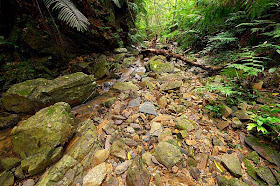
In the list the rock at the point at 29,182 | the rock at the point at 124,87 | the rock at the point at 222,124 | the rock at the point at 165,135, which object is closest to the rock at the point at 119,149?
the rock at the point at 165,135

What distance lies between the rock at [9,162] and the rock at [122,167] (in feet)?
4.46

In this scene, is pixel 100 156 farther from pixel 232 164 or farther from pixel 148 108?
pixel 232 164

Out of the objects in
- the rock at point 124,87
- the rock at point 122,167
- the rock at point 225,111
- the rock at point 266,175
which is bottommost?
A: the rock at point 266,175

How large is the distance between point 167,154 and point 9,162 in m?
2.13

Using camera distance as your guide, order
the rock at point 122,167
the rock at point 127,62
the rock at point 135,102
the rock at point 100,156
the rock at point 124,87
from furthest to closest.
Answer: the rock at point 127,62 → the rock at point 124,87 → the rock at point 135,102 → the rock at point 100,156 → the rock at point 122,167

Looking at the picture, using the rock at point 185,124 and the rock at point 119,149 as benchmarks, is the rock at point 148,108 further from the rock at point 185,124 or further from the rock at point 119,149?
the rock at point 119,149

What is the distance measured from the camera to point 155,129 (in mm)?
1941

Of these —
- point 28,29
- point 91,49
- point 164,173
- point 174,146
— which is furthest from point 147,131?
point 91,49

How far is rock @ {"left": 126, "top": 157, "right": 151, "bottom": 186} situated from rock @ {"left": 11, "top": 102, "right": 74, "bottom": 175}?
1.03 m

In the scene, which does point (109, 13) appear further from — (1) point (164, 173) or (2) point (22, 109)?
(1) point (164, 173)

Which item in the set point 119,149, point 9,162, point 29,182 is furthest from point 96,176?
point 9,162

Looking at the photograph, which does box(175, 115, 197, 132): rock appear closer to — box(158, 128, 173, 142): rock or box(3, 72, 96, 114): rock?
box(158, 128, 173, 142): rock

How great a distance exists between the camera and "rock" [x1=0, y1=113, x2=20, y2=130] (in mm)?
2100

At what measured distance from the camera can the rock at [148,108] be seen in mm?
2346
